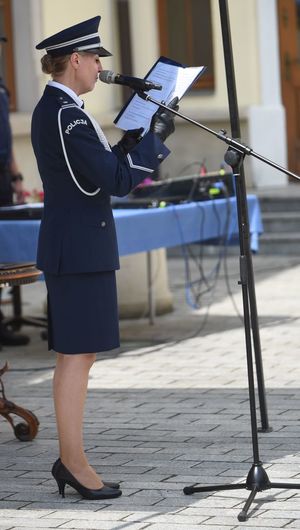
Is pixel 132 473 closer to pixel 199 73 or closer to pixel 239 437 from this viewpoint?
pixel 239 437

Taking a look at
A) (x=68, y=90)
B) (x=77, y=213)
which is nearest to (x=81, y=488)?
(x=77, y=213)

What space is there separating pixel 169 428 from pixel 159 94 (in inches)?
72.7

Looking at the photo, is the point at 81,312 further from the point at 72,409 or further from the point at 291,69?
the point at 291,69

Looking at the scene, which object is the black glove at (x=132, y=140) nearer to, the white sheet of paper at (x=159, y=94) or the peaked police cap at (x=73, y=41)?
the white sheet of paper at (x=159, y=94)

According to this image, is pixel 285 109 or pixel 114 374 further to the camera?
pixel 285 109

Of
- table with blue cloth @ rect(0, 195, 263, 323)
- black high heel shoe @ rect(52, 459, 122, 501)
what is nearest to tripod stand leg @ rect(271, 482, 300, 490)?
black high heel shoe @ rect(52, 459, 122, 501)

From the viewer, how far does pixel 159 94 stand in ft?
17.0

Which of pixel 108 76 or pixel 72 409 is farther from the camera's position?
pixel 72 409

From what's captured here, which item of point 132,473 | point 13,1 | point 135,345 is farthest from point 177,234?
point 13,1

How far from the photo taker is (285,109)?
16.2 m

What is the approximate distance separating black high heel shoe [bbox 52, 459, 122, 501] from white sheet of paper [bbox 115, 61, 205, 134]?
4.42 feet

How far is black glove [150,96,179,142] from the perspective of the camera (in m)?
5.09

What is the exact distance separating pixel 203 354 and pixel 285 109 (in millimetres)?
8312

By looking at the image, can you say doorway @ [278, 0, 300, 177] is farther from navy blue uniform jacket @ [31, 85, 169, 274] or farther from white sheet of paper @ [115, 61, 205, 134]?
navy blue uniform jacket @ [31, 85, 169, 274]
